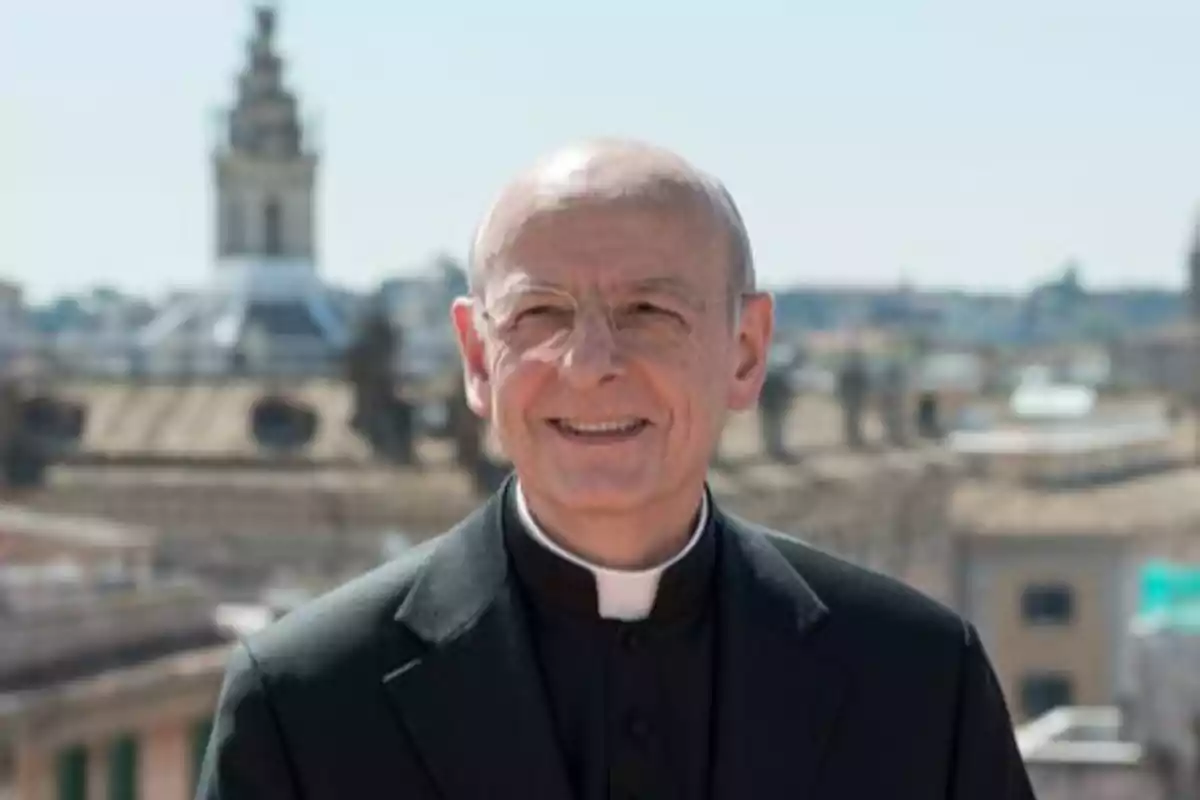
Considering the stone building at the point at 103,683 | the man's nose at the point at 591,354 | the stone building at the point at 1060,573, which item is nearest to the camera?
the man's nose at the point at 591,354

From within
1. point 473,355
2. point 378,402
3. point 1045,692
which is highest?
point 473,355

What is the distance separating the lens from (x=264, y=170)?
6222cm

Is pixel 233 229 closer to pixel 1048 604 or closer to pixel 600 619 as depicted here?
pixel 1048 604

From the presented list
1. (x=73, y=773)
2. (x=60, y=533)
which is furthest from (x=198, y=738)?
(x=60, y=533)

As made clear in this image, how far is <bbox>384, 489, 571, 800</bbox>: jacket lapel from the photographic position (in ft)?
12.6

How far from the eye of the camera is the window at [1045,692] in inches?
2281

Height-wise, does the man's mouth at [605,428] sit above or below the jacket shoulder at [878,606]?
above

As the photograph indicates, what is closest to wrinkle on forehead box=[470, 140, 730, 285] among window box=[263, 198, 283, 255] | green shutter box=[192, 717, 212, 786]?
green shutter box=[192, 717, 212, 786]

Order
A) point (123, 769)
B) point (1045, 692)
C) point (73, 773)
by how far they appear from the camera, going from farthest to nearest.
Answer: point (1045, 692)
point (123, 769)
point (73, 773)

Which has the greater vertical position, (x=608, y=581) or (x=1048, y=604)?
(x=608, y=581)

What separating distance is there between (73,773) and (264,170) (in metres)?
36.7

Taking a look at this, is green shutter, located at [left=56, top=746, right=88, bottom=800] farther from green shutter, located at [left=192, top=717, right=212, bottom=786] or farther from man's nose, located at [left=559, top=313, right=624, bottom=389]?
man's nose, located at [left=559, top=313, right=624, bottom=389]

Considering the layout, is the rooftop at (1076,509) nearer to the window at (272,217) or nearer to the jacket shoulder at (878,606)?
the window at (272,217)

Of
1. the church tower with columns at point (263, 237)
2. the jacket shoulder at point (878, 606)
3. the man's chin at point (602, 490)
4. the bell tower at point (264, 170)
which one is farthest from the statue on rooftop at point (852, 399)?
the man's chin at point (602, 490)
